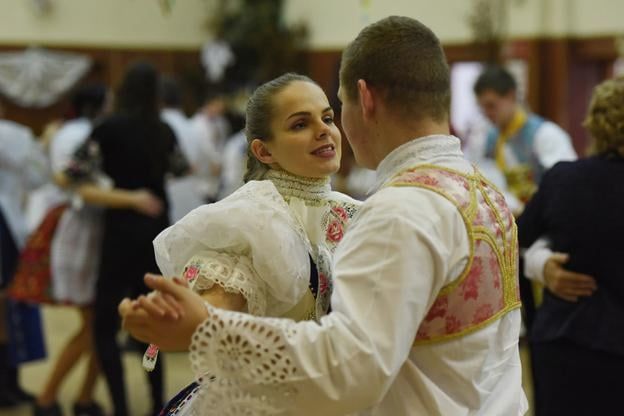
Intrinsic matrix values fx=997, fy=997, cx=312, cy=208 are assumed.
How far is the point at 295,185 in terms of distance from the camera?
204 cm

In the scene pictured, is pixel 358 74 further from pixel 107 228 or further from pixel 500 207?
pixel 107 228

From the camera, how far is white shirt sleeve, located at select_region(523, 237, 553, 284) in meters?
2.94

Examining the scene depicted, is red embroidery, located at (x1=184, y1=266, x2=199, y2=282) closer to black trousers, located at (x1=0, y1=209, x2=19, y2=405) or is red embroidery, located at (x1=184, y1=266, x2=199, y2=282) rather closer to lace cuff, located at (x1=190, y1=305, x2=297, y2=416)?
lace cuff, located at (x1=190, y1=305, x2=297, y2=416)

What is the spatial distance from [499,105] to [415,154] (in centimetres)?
302

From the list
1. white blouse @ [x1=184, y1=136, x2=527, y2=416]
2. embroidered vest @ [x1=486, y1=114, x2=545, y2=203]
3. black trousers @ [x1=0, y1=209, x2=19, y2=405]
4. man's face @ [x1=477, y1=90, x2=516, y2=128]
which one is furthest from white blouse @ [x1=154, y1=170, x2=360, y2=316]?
black trousers @ [x1=0, y1=209, x2=19, y2=405]

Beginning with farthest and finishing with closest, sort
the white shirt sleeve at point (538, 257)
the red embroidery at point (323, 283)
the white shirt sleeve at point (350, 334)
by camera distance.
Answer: the white shirt sleeve at point (538, 257) < the red embroidery at point (323, 283) < the white shirt sleeve at point (350, 334)

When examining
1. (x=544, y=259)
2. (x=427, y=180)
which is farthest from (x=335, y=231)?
(x=544, y=259)

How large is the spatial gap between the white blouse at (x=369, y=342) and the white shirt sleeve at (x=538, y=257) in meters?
1.34

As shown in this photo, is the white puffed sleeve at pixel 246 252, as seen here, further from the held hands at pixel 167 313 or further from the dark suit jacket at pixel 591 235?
A: the dark suit jacket at pixel 591 235

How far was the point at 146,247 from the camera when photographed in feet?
14.2

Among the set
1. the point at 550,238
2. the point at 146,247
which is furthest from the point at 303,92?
the point at 146,247

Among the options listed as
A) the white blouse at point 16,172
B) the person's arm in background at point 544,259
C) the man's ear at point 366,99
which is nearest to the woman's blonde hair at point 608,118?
the person's arm in background at point 544,259

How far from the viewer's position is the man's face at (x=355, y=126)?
1680 mm

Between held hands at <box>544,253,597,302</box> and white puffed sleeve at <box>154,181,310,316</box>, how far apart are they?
117 centimetres
